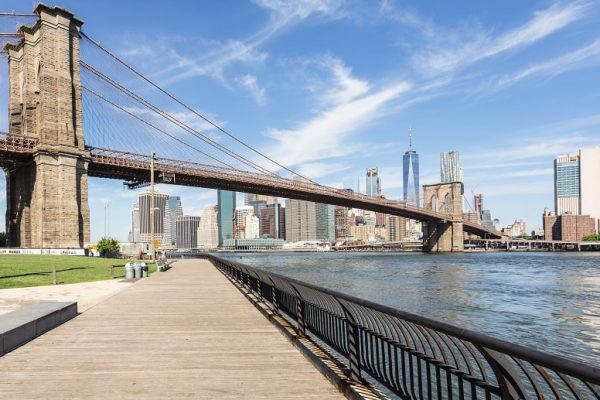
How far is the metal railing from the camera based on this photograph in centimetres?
317

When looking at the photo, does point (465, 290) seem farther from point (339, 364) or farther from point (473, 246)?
point (473, 246)

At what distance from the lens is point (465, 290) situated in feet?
113

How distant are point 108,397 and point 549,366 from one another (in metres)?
5.04

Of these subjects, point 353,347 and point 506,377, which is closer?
point 506,377

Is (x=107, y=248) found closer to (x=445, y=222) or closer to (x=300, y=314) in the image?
(x=300, y=314)

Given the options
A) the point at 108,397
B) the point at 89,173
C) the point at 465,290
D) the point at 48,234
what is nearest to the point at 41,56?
the point at 89,173

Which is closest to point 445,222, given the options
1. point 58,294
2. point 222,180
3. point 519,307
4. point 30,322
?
point 222,180

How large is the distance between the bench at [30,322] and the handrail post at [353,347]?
567 centimetres

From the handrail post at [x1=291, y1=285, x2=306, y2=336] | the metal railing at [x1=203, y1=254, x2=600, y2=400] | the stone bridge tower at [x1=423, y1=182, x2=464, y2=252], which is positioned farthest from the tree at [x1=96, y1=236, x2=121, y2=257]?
the stone bridge tower at [x1=423, y1=182, x2=464, y2=252]

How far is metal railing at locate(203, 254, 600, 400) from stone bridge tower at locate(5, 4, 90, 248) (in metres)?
54.0

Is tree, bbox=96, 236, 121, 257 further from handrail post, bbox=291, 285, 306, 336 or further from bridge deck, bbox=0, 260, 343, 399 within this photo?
handrail post, bbox=291, 285, 306, 336

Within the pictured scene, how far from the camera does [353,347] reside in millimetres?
6547

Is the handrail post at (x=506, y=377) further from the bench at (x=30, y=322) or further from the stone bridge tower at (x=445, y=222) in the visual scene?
the stone bridge tower at (x=445, y=222)

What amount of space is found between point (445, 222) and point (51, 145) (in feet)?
349
